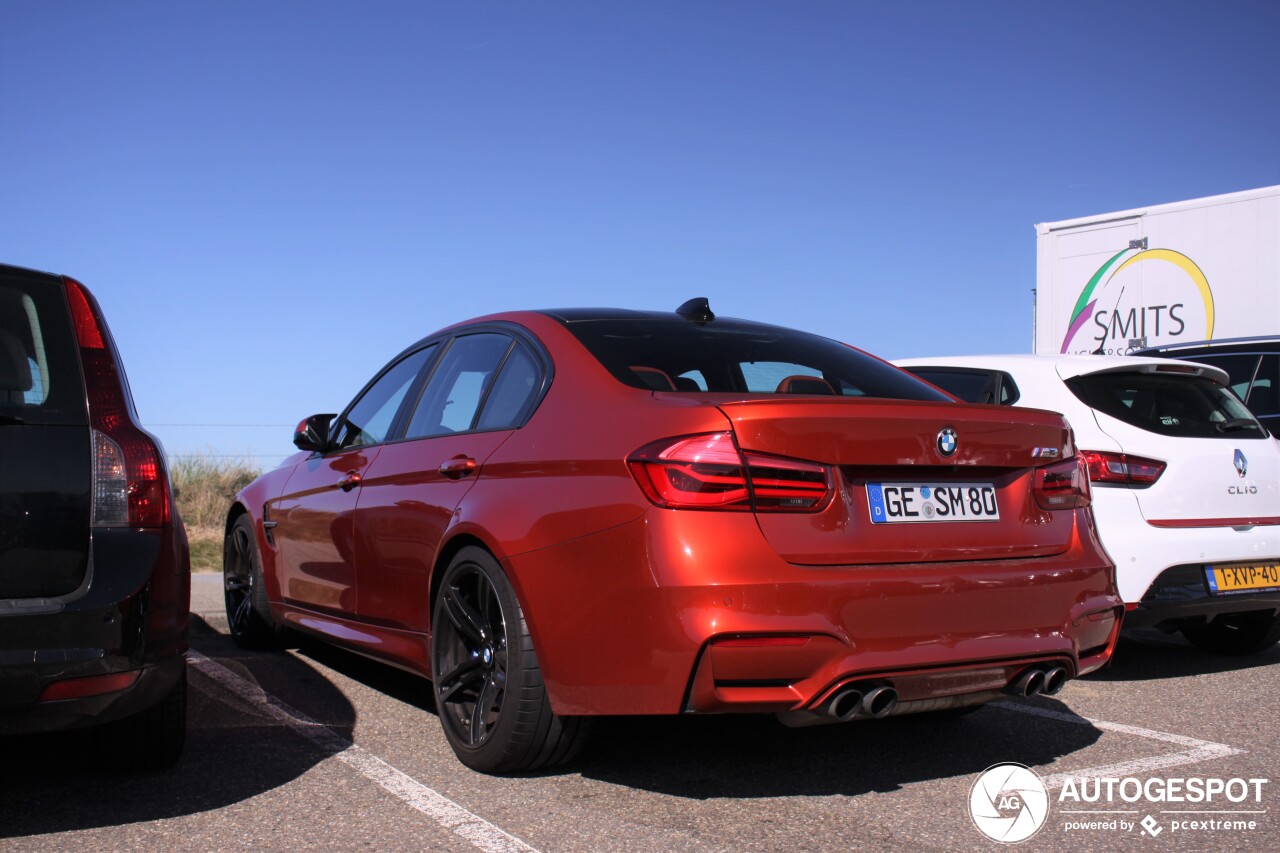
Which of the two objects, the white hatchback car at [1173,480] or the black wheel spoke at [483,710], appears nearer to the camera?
the black wheel spoke at [483,710]

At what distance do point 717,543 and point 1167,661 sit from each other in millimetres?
4068

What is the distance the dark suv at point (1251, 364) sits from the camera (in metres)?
8.80

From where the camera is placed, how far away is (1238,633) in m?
6.42

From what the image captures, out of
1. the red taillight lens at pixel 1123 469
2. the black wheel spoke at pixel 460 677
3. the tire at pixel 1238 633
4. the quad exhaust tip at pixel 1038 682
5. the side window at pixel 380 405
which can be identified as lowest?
the tire at pixel 1238 633

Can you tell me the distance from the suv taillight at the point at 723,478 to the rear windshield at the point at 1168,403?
9.34ft

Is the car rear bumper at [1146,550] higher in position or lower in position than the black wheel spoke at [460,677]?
higher

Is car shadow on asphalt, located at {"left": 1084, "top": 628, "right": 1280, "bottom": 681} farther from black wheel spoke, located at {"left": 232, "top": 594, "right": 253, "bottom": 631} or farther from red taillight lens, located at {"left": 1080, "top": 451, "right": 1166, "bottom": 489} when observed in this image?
black wheel spoke, located at {"left": 232, "top": 594, "right": 253, "bottom": 631}

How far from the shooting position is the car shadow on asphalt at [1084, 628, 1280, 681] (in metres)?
5.92

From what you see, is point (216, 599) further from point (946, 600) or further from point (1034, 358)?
point (946, 600)

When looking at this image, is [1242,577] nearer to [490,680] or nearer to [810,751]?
[810,751]

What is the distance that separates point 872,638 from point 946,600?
0.26 m

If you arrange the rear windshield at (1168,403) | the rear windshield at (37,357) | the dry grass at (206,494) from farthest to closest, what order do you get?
the dry grass at (206,494), the rear windshield at (1168,403), the rear windshield at (37,357)

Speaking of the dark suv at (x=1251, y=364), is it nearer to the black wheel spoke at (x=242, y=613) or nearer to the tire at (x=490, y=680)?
the black wheel spoke at (x=242, y=613)

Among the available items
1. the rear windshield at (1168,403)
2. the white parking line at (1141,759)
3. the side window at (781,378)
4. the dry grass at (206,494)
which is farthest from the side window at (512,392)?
the dry grass at (206,494)
